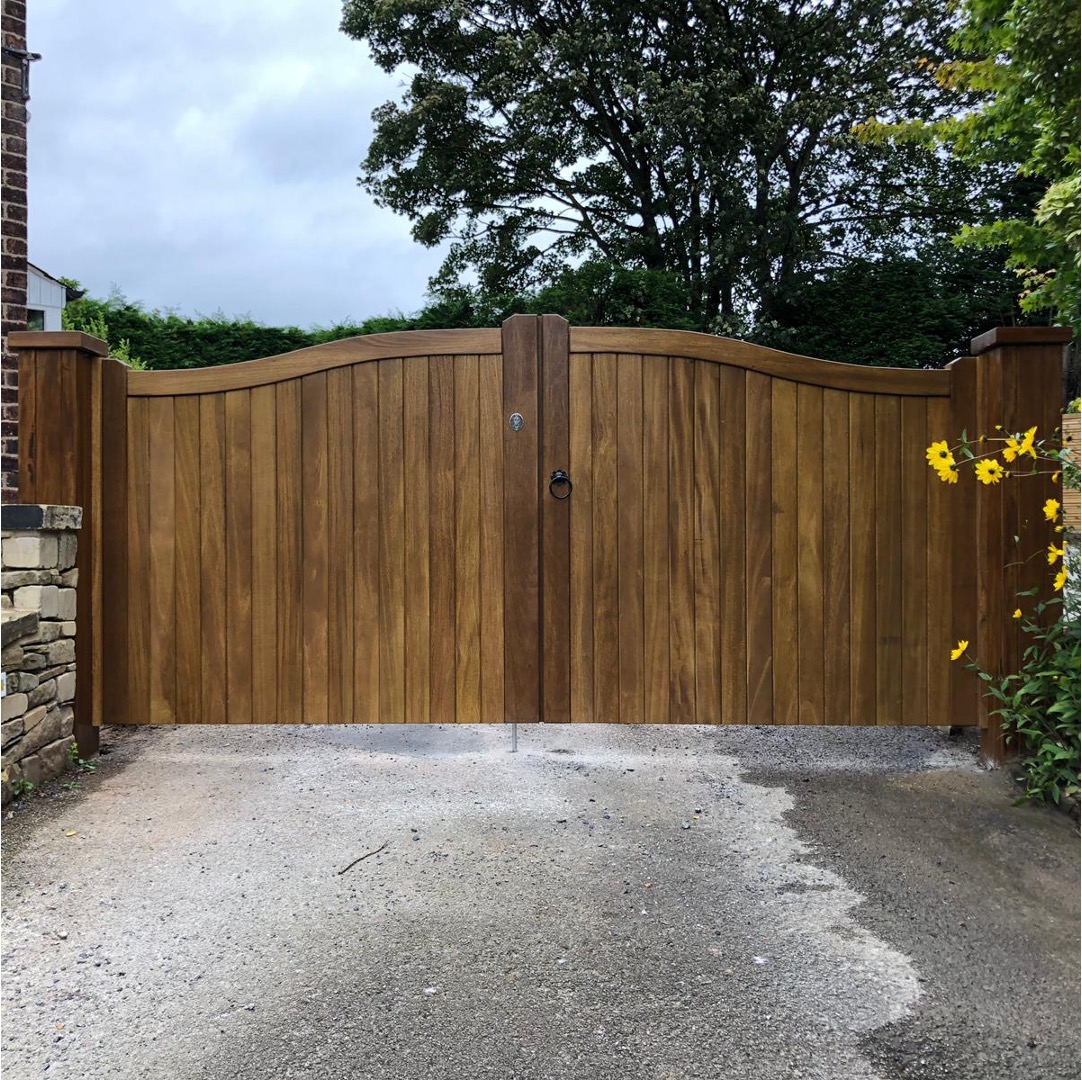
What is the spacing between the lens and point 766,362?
2965 mm

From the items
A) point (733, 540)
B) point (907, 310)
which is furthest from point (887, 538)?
point (907, 310)

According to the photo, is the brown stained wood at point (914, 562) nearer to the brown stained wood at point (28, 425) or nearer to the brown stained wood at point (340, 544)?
the brown stained wood at point (340, 544)

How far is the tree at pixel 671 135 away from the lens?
7.66 metres

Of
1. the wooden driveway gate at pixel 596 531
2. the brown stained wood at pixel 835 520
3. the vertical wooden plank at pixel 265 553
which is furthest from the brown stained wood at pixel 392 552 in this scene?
the brown stained wood at pixel 835 520

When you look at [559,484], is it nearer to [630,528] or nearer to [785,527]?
[630,528]

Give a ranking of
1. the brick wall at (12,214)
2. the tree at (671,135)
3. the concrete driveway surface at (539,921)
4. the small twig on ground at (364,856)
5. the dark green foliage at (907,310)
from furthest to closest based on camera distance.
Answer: the tree at (671,135), the dark green foliage at (907,310), the brick wall at (12,214), the small twig on ground at (364,856), the concrete driveway surface at (539,921)

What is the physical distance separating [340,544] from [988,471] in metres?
2.28

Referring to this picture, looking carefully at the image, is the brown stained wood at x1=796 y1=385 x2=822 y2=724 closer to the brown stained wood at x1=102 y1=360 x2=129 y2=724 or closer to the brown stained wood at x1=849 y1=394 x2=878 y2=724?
the brown stained wood at x1=849 y1=394 x2=878 y2=724

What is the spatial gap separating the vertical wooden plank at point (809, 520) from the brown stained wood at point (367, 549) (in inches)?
61.2

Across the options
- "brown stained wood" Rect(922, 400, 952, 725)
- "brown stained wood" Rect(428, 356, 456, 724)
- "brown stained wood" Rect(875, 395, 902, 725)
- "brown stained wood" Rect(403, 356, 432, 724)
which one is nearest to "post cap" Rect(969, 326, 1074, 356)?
"brown stained wood" Rect(922, 400, 952, 725)

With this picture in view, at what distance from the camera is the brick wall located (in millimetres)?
3533

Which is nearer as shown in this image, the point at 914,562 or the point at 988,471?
the point at 988,471

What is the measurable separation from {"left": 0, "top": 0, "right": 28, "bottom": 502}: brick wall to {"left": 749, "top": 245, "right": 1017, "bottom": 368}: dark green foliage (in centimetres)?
562

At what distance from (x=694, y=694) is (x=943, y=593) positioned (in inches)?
39.1
